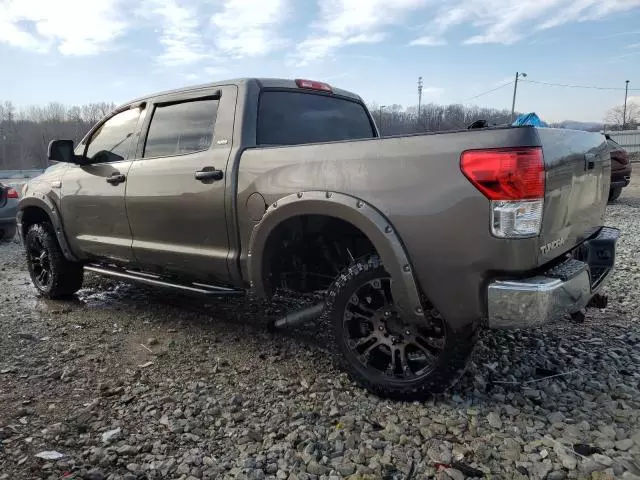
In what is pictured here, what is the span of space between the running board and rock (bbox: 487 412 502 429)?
172 centimetres

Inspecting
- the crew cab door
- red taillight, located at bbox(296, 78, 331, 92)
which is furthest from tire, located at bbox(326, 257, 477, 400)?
red taillight, located at bbox(296, 78, 331, 92)

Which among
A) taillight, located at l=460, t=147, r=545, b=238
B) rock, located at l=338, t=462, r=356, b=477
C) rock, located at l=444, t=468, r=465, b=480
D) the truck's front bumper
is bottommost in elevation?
rock, located at l=338, t=462, r=356, b=477

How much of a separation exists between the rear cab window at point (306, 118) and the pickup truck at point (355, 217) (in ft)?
0.05

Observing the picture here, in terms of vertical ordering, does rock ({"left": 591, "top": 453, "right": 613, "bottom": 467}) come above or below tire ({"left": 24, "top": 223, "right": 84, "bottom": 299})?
Result: below

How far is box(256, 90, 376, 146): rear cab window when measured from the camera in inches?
143

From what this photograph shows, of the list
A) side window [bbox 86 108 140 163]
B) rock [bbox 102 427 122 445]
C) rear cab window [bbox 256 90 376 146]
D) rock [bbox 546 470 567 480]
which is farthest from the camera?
side window [bbox 86 108 140 163]

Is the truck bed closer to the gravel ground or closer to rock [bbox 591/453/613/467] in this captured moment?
the gravel ground

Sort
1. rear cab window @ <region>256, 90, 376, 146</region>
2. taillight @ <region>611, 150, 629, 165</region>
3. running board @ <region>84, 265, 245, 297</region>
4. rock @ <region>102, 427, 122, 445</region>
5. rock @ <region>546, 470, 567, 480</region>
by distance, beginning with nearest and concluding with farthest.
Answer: rock @ <region>546, 470, 567, 480</region> < rock @ <region>102, 427, 122, 445</region> < running board @ <region>84, 265, 245, 297</region> < rear cab window @ <region>256, 90, 376, 146</region> < taillight @ <region>611, 150, 629, 165</region>

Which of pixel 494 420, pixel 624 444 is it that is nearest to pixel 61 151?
pixel 494 420

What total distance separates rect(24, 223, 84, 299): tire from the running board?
40cm

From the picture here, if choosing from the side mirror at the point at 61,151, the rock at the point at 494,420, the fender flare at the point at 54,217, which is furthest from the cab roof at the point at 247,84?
the rock at the point at 494,420

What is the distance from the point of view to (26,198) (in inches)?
205

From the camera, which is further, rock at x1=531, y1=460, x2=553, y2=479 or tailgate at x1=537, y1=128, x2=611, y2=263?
A: tailgate at x1=537, y1=128, x2=611, y2=263

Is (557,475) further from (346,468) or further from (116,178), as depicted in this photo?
(116,178)
